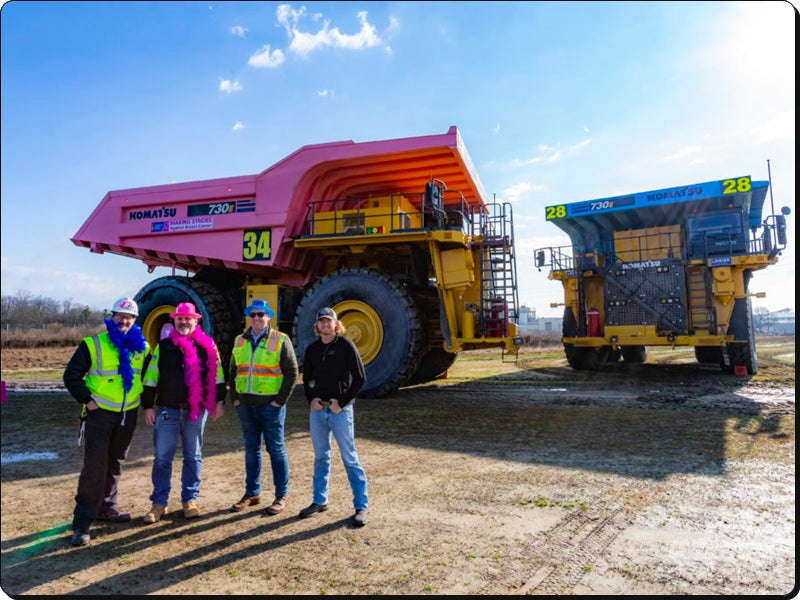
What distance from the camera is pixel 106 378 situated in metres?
3.99

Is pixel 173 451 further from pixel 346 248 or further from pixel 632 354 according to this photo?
pixel 632 354

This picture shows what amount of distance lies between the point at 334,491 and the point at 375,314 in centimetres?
463

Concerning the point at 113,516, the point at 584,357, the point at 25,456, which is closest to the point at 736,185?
the point at 584,357

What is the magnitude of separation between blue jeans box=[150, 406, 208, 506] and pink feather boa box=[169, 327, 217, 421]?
0.11 m

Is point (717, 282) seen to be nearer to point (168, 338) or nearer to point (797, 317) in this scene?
point (797, 317)

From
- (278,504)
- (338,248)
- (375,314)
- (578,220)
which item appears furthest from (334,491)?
(578,220)

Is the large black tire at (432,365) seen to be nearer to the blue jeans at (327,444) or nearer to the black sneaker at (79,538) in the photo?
Answer: the blue jeans at (327,444)

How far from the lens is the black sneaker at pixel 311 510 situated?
3.90 metres

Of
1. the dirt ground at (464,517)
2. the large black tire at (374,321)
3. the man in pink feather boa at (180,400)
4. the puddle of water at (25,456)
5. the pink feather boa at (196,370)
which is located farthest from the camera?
the large black tire at (374,321)

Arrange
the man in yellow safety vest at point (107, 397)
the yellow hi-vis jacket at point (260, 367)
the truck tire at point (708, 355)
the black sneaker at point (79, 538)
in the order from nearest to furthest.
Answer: the black sneaker at point (79, 538) < the man in yellow safety vest at point (107, 397) < the yellow hi-vis jacket at point (260, 367) < the truck tire at point (708, 355)

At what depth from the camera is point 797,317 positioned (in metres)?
3.90

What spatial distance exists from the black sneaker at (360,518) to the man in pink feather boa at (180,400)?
4.23 feet

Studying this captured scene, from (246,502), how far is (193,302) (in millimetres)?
6705

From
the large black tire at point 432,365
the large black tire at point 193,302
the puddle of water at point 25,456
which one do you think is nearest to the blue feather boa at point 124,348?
the puddle of water at point 25,456
